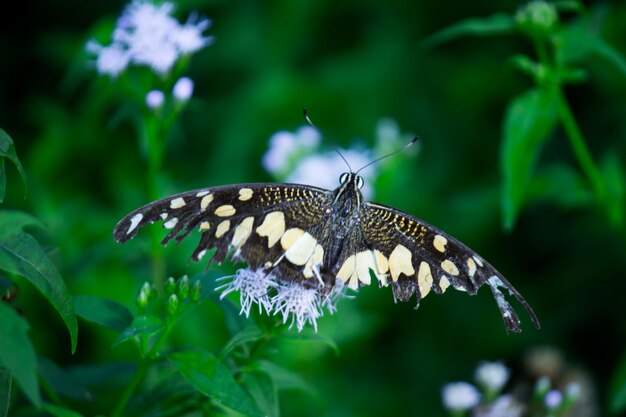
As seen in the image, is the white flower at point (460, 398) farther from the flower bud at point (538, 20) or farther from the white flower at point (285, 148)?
the flower bud at point (538, 20)

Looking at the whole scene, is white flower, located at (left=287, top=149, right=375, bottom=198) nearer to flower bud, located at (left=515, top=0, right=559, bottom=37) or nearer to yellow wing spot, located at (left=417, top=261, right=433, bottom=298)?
flower bud, located at (left=515, top=0, right=559, bottom=37)

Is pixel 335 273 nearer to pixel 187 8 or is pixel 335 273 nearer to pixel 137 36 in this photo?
pixel 137 36

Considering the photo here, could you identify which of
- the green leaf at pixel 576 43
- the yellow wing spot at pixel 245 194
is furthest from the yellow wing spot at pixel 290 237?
the green leaf at pixel 576 43

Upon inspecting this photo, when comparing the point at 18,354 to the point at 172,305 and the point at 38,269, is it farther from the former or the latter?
the point at 172,305

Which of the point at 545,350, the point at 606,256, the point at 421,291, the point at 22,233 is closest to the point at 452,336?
the point at 545,350

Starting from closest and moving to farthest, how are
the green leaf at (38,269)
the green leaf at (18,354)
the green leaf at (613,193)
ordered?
the green leaf at (18,354) → the green leaf at (38,269) → the green leaf at (613,193)

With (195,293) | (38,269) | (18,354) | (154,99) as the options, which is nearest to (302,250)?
(195,293)
